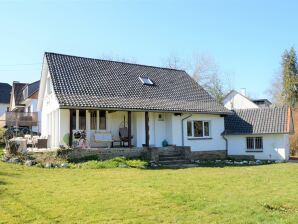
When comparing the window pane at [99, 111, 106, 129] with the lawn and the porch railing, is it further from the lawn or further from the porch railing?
the porch railing

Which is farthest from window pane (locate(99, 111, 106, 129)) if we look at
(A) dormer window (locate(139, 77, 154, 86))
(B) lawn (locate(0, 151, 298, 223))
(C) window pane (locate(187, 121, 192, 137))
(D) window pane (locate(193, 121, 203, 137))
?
(B) lawn (locate(0, 151, 298, 223))

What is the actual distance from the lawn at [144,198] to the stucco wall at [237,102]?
117 ft

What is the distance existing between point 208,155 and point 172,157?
13.8 ft

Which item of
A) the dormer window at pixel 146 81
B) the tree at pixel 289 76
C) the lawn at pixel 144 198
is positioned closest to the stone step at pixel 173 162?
the lawn at pixel 144 198

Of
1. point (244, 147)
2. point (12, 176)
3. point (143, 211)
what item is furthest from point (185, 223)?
point (244, 147)

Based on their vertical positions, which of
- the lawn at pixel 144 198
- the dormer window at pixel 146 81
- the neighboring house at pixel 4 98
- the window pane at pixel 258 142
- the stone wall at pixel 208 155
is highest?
the neighboring house at pixel 4 98

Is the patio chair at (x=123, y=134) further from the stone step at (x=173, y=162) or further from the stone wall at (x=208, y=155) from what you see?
the stone wall at (x=208, y=155)

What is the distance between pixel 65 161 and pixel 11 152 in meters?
3.41

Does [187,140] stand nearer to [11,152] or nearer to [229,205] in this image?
[11,152]

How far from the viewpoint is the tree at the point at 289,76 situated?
5266cm

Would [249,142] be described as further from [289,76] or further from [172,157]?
[289,76]

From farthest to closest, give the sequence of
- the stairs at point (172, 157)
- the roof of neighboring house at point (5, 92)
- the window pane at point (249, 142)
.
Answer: the roof of neighboring house at point (5, 92)
the window pane at point (249, 142)
the stairs at point (172, 157)

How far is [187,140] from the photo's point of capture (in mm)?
23219

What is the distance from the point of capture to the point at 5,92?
59.9m
